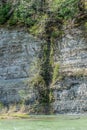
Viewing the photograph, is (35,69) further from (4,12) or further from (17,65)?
(4,12)

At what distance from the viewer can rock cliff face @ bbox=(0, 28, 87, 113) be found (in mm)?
19172

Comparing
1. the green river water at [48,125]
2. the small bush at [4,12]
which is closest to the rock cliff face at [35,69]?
the small bush at [4,12]

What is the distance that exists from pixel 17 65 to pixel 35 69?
39.4 inches

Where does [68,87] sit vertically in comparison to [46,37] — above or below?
below

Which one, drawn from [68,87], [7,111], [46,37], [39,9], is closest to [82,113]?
[68,87]

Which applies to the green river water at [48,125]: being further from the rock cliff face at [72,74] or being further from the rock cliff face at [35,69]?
the rock cliff face at [35,69]

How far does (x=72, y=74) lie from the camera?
63.9 feet

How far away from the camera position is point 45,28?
70.7 ft

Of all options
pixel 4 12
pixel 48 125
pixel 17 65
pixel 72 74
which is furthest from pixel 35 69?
pixel 48 125

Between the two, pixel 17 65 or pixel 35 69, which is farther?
pixel 17 65

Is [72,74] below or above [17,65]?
below

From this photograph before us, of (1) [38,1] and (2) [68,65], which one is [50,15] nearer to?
(1) [38,1]

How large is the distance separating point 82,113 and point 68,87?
1.40 meters

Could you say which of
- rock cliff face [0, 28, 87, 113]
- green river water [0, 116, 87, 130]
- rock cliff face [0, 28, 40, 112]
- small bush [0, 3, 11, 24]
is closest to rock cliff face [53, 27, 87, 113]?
rock cliff face [0, 28, 87, 113]
